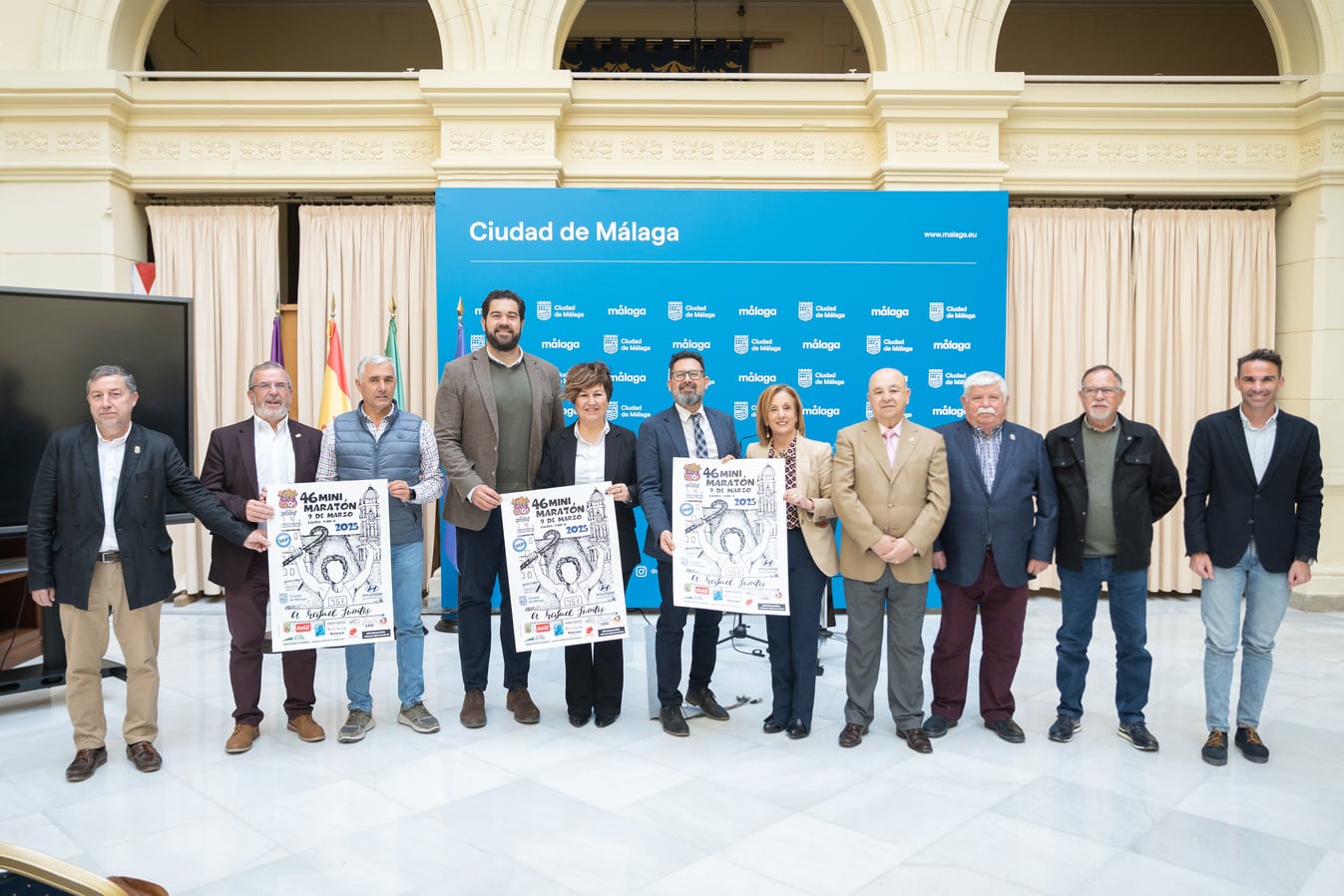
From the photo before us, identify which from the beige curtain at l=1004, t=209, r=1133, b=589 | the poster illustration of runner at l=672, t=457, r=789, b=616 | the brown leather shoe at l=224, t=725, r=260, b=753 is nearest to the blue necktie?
the poster illustration of runner at l=672, t=457, r=789, b=616

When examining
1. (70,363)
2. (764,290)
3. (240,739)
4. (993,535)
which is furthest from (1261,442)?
(70,363)

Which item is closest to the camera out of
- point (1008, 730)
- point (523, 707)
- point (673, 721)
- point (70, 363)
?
point (1008, 730)

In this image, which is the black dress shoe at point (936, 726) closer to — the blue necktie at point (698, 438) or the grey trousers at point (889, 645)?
the grey trousers at point (889, 645)

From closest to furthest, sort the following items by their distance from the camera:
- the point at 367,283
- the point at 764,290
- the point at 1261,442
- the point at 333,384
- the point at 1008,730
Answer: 1. the point at 1261,442
2. the point at 1008,730
3. the point at 333,384
4. the point at 764,290
5. the point at 367,283

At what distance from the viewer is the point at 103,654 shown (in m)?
3.48

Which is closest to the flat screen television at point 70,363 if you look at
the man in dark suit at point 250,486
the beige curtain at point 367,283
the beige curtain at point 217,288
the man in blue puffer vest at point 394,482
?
the man in dark suit at point 250,486

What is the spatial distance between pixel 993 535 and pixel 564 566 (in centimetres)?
180

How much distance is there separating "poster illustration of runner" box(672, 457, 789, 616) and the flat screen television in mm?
2287

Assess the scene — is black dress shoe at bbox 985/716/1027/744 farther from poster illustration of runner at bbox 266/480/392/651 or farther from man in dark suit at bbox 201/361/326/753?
man in dark suit at bbox 201/361/326/753

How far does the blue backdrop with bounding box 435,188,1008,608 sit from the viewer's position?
6.07 metres

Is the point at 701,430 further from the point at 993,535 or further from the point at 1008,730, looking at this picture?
the point at 1008,730

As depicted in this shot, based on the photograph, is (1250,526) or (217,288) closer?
(1250,526)

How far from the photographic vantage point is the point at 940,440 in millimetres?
3637

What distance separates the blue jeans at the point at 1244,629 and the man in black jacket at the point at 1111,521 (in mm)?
250
